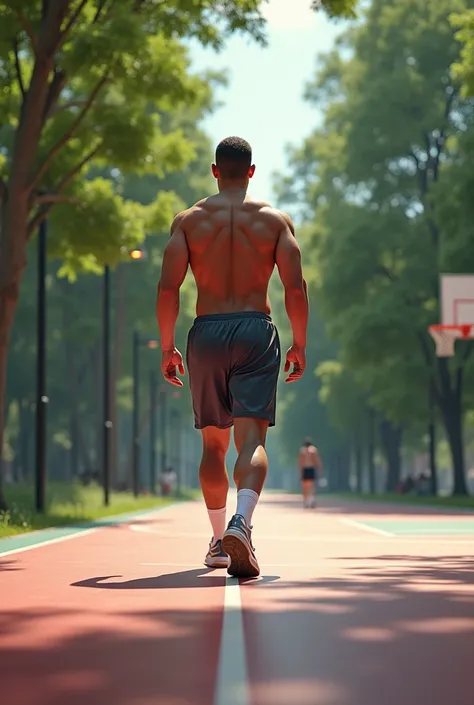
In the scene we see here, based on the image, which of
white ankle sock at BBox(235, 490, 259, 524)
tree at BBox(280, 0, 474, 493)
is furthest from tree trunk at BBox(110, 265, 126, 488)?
white ankle sock at BBox(235, 490, 259, 524)

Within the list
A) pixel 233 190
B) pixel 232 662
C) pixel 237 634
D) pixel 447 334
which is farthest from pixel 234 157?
pixel 447 334

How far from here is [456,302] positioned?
37.4 meters

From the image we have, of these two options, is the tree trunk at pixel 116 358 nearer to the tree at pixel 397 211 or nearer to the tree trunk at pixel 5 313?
the tree at pixel 397 211

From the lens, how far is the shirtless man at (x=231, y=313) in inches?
384

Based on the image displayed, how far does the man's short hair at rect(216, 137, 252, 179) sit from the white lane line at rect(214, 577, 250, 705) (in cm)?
338

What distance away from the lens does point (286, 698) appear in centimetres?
492

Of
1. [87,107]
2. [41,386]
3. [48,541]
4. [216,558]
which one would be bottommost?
[216,558]

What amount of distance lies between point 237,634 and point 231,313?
12.2 ft

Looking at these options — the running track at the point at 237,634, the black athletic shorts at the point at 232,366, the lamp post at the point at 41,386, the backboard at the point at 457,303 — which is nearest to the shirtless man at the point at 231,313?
the black athletic shorts at the point at 232,366

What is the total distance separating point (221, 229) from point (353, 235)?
45034 millimetres

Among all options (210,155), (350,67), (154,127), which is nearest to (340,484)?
(210,155)

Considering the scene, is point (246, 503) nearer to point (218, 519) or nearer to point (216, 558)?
point (218, 519)

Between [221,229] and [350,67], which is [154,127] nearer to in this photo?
[221,229]

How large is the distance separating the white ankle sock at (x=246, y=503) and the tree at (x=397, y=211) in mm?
42981
